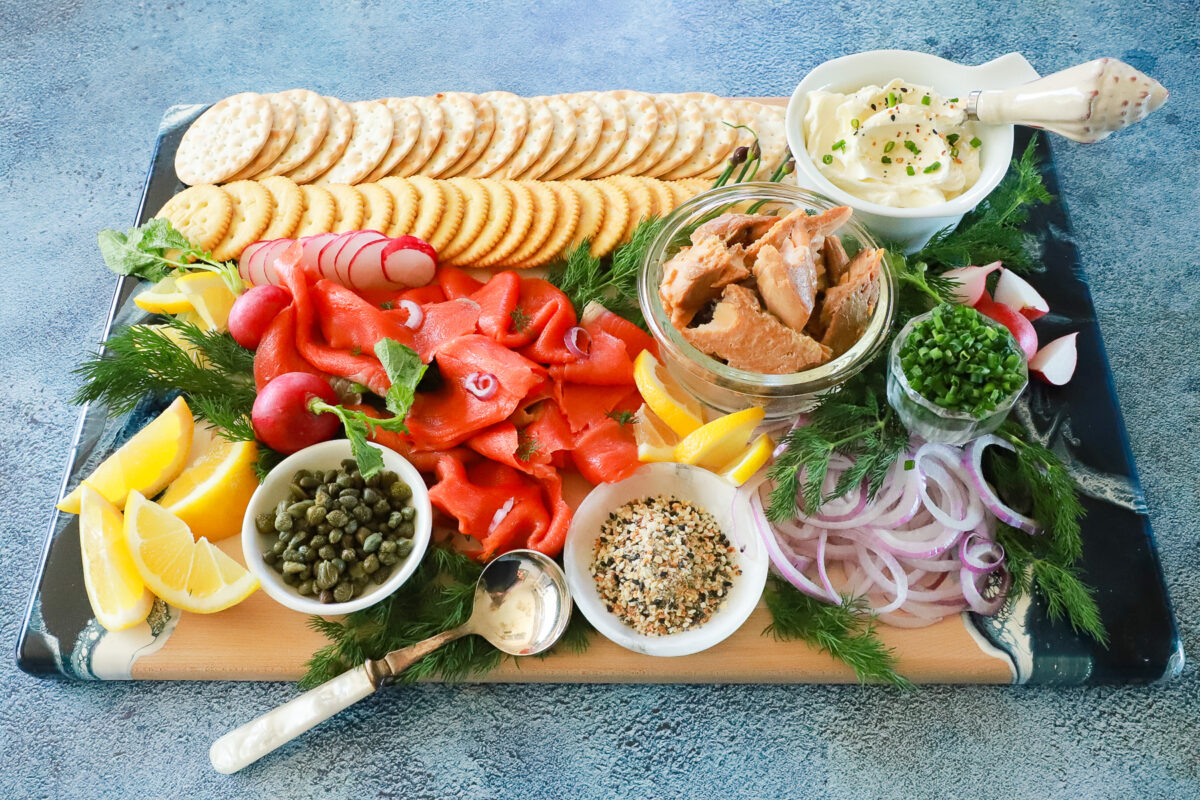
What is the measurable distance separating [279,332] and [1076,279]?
8.53 feet

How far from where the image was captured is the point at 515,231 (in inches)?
113

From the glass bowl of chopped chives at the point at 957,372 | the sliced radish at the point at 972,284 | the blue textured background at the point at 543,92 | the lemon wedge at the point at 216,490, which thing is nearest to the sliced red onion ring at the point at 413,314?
the lemon wedge at the point at 216,490

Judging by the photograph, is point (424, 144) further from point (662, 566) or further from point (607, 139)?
point (662, 566)

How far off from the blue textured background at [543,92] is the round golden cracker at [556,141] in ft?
2.58

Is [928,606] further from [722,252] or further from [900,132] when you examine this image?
[900,132]

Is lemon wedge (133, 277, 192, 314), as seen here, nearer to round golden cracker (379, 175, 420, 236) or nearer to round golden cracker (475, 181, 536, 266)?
round golden cracker (379, 175, 420, 236)

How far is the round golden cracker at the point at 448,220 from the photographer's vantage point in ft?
9.52

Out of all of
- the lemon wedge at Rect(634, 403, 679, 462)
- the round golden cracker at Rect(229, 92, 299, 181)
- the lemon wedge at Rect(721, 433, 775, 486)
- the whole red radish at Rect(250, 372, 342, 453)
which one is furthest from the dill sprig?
the round golden cracker at Rect(229, 92, 299, 181)

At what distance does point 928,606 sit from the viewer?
2.51 meters

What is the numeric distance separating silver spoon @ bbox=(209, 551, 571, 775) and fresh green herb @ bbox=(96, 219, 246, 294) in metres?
1.29

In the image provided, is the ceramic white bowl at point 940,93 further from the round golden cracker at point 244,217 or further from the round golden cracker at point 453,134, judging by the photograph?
the round golden cracker at point 244,217

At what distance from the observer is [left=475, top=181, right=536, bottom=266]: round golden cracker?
2.88 meters

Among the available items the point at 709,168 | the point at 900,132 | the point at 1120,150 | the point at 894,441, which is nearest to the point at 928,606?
the point at 894,441

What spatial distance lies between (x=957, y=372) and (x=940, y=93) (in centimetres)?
106
